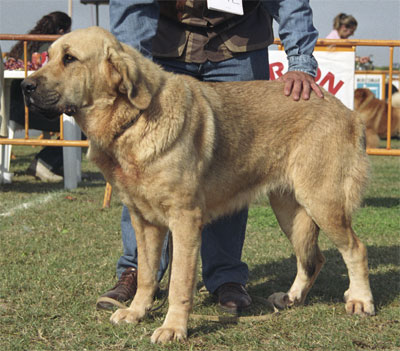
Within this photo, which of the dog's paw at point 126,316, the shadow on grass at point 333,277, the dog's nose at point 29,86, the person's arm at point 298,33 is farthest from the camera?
the shadow on grass at point 333,277

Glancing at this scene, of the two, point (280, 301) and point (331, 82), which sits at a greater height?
point (331, 82)

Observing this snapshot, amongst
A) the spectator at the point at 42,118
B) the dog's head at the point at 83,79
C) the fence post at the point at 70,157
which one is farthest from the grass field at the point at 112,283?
the spectator at the point at 42,118

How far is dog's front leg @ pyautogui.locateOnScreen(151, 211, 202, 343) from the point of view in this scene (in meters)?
2.87

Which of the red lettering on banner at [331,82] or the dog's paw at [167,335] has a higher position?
the red lettering on banner at [331,82]

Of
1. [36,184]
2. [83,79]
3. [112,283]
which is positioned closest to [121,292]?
[112,283]

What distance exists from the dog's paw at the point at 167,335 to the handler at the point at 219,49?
610 millimetres

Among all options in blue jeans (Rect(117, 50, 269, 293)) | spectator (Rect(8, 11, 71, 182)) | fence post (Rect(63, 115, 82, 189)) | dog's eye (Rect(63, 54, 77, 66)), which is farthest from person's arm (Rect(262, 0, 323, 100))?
spectator (Rect(8, 11, 71, 182))

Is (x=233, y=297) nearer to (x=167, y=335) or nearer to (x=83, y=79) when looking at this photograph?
(x=167, y=335)

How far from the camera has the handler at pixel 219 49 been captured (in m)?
3.39

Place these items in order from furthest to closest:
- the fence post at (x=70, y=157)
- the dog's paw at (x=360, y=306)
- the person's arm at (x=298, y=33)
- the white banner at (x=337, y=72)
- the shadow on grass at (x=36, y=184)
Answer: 1. the shadow on grass at (x=36, y=184)
2. the fence post at (x=70, y=157)
3. the white banner at (x=337, y=72)
4. the person's arm at (x=298, y=33)
5. the dog's paw at (x=360, y=306)

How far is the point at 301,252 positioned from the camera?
3621 millimetres

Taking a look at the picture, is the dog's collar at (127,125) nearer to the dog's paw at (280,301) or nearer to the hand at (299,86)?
the hand at (299,86)

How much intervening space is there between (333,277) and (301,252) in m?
0.68

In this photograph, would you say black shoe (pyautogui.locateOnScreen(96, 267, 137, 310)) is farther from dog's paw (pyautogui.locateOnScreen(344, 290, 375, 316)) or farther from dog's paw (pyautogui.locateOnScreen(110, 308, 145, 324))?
dog's paw (pyautogui.locateOnScreen(344, 290, 375, 316))
